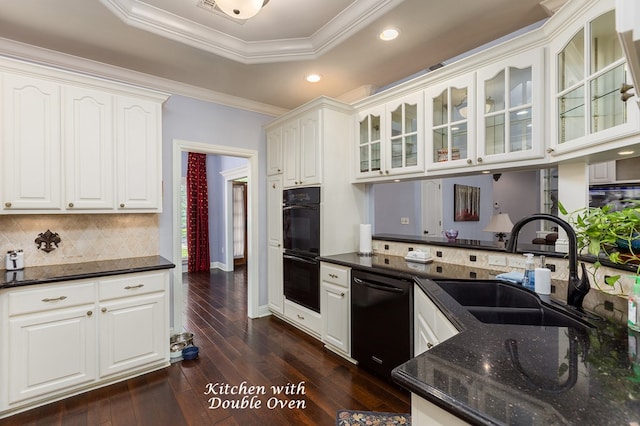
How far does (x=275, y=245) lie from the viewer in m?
3.73

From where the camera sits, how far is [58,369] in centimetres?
211

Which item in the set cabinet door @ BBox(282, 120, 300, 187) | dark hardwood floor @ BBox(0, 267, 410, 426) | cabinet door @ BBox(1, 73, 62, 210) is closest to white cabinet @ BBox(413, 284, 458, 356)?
dark hardwood floor @ BBox(0, 267, 410, 426)

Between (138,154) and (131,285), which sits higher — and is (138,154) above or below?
above

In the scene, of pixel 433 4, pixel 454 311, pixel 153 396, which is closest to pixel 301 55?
pixel 433 4

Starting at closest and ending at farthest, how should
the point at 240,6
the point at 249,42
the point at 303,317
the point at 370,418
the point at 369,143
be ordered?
the point at 240,6 → the point at 370,418 → the point at 249,42 → the point at 369,143 → the point at 303,317

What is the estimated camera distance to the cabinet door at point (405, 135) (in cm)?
257

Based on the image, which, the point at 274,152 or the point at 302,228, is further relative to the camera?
the point at 274,152

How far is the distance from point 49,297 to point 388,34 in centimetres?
315

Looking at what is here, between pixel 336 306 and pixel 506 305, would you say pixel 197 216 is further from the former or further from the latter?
pixel 506 305

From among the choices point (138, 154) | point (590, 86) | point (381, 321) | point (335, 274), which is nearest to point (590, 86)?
point (590, 86)

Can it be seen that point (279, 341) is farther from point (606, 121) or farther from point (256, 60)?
point (606, 121)

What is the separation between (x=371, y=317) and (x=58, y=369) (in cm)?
229

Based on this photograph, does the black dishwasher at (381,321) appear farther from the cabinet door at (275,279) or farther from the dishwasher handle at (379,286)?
the cabinet door at (275,279)

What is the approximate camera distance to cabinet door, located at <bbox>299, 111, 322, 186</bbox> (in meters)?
3.05
